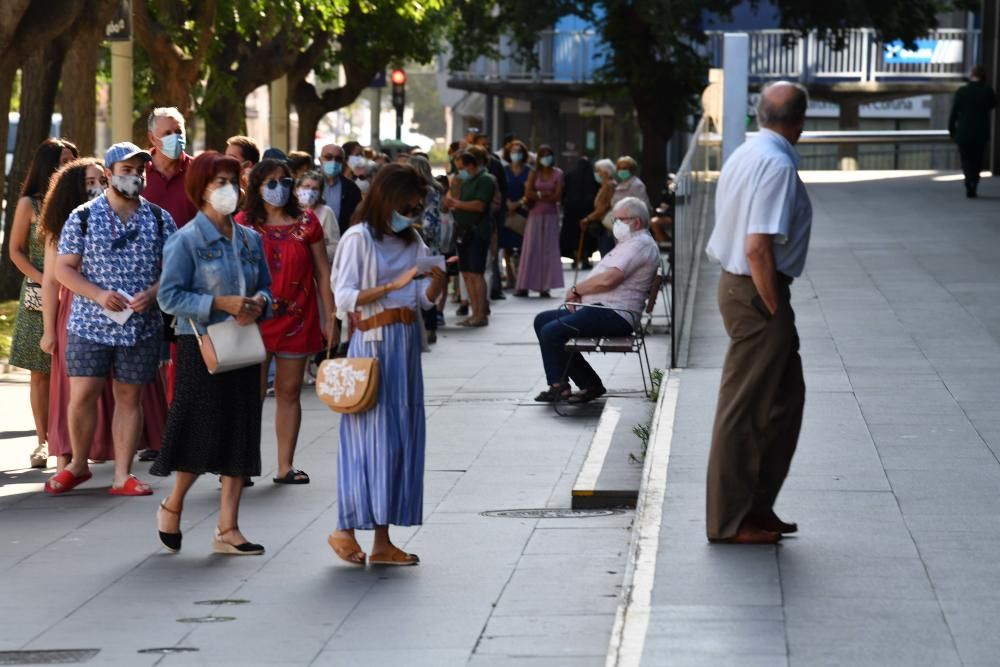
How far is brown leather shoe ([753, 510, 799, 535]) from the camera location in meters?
7.40

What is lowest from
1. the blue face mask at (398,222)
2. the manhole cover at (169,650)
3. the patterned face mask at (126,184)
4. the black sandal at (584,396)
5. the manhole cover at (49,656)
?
the black sandal at (584,396)

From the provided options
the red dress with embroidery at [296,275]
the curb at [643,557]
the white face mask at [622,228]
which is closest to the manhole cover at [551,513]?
the curb at [643,557]

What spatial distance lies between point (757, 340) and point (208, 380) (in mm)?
2425

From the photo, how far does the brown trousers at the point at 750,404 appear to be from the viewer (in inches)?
287

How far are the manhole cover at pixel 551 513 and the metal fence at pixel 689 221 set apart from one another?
3.24 meters

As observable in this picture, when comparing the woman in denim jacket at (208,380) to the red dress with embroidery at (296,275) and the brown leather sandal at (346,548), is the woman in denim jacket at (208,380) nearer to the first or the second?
the brown leather sandal at (346,548)

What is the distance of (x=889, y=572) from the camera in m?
6.80

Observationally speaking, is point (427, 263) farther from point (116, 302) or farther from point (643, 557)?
point (116, 302)

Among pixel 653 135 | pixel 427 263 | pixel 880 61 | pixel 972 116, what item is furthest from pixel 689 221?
pixel 880 61

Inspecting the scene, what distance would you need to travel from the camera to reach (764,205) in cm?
713

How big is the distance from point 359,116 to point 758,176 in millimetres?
161505

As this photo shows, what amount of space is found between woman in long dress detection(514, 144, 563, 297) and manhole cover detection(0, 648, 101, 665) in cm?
1484

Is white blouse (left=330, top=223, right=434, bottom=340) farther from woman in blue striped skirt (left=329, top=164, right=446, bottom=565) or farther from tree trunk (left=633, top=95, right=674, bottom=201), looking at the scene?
tree trunk (left=633, top=95, right=674, bottom=201)

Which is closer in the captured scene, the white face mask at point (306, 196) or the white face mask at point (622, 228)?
the white face mask at point (306, 196)
